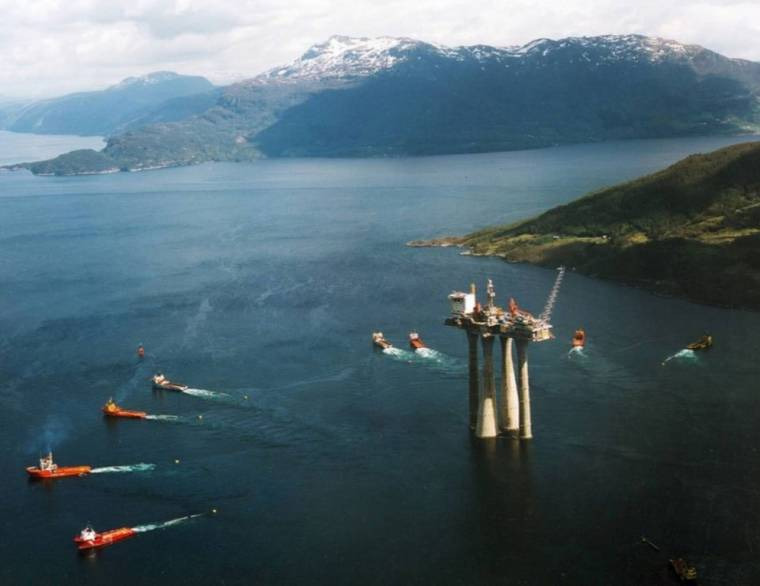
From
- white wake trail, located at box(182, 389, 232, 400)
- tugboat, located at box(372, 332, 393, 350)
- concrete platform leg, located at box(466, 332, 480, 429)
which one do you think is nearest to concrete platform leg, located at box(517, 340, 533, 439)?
concrete platform leg, located at box(466, 332, 480, 429)

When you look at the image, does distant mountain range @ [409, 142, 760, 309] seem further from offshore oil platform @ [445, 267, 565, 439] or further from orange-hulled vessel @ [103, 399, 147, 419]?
orange-hulled vessel @ [103, 399, 147, 419]

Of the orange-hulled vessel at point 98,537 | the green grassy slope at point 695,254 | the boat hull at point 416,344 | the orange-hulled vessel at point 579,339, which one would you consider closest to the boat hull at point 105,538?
the orange-hulled vessel at point 98,537

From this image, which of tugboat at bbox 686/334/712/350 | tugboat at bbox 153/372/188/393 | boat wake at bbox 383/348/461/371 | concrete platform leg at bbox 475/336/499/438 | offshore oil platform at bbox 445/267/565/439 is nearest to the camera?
offshore oil platform at bbox 445/267/565/439

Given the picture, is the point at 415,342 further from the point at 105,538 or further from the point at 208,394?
the point at 105,538

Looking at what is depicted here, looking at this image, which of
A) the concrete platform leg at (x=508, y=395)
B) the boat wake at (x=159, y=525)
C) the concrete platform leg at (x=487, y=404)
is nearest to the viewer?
the boat wake at (x=159, y=525)

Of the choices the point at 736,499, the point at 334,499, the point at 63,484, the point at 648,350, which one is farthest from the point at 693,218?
the point at 63,484

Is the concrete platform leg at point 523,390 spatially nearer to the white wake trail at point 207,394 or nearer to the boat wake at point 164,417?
the white wake trail at point 207,394
